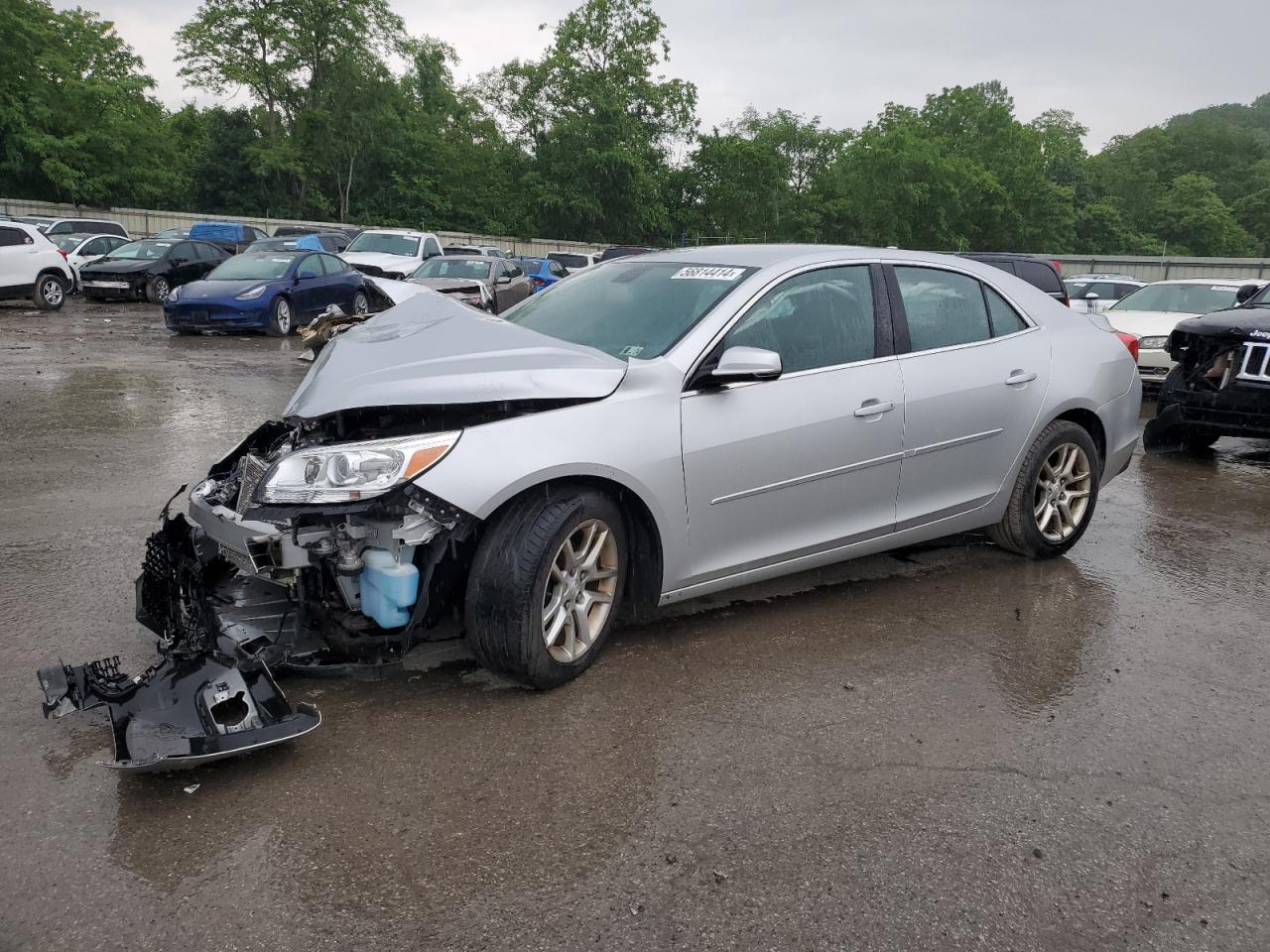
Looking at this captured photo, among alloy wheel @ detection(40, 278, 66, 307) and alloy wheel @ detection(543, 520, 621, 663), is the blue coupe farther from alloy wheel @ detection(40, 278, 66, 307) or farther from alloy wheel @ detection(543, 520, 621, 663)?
alloy wheel @ detection(543, 520, 621, 663)

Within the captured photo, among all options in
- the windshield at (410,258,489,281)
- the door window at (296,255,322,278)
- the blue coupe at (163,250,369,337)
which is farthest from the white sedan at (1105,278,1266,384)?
the door window at (296,255,322,278)

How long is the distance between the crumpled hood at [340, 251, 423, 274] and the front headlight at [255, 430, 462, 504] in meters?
19.3

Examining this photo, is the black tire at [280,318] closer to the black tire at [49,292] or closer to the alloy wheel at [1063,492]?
the black tire at [49,292]

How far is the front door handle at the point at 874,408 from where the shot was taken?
461 cm

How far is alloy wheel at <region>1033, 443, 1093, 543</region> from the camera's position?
5.57m

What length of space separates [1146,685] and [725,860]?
2.23m

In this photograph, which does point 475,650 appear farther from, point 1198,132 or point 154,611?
point 1198,132

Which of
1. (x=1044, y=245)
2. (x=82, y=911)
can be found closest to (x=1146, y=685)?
(x=82, y=911)

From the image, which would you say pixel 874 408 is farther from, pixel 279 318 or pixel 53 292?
pixel 53 292

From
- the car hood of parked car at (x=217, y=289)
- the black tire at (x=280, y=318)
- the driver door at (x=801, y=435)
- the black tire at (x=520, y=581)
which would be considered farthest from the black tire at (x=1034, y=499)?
the car hood of parked car at (x=217, y=289)

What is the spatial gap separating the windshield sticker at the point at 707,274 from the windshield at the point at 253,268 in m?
14.7

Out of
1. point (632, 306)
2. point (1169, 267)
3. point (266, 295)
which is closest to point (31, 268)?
point (266, 295)

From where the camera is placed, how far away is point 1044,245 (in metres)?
66.2

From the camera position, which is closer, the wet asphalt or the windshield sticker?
the wet asphalt
